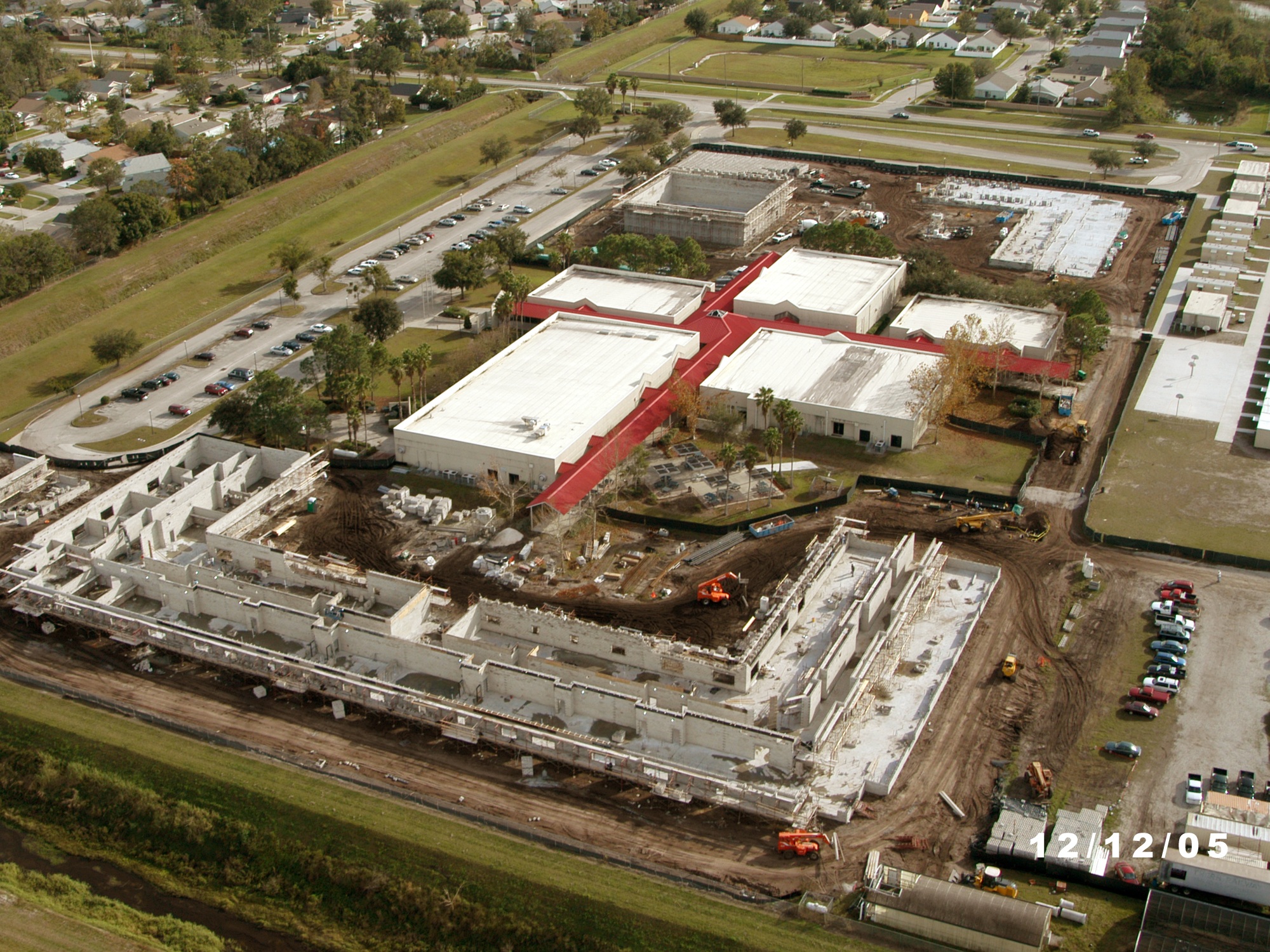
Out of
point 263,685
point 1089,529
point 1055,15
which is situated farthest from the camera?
point 1055,15

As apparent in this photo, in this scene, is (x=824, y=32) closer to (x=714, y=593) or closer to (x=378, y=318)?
(x=378, y=318)

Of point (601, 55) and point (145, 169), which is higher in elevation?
point (601, 55)

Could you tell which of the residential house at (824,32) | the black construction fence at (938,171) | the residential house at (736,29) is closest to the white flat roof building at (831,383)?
the black construction fence at (938,171)

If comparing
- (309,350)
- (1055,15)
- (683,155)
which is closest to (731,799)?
(309,350)

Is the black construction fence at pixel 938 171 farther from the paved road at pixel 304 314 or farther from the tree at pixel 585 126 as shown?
the paved road at pixel 304 314

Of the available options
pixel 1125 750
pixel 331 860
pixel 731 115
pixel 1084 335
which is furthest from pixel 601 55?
pixel 331 860

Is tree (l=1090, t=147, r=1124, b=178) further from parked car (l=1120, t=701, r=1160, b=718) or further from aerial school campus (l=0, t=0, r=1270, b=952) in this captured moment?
parked car (l=1120, t=701, r=1160, b=718)

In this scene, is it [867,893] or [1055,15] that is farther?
[1055,15]

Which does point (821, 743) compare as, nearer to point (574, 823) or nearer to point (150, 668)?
point (574, 823)
